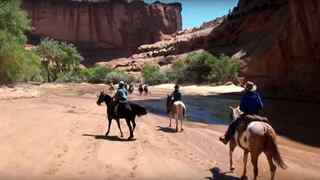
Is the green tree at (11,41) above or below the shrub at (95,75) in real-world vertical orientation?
above

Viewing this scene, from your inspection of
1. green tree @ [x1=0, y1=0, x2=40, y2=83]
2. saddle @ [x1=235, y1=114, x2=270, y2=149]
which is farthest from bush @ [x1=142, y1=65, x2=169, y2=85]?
A: saddle @ [x1=235, y1=114, x2=270, y2=149]

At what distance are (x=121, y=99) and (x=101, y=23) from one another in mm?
135326

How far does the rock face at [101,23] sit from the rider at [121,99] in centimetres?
12339

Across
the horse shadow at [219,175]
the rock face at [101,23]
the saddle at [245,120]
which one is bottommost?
the horse shadow at [219,175]

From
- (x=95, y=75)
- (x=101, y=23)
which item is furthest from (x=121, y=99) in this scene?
(x=101, y=23)

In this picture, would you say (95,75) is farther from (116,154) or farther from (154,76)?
(116,154)

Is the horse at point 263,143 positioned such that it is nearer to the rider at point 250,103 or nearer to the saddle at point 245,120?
the saddle at point 245,120

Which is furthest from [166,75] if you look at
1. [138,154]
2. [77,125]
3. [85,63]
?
[138,154]

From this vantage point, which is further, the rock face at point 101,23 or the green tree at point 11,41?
the rock face at point 101,23

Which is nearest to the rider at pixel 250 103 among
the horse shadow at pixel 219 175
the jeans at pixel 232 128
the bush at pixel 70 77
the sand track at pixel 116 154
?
the jeans at pixel 232 128

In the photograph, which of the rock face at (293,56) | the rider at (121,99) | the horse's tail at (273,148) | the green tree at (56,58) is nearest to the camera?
the horse's tail at (273,148)

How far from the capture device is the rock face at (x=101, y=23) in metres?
147

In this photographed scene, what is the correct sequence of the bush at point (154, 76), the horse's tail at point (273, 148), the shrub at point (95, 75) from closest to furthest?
the horse's tail at point (273, 148) < the bush at point (154, 76) < the shrub at point (95, 75)

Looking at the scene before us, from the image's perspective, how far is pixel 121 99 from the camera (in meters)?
19.1
